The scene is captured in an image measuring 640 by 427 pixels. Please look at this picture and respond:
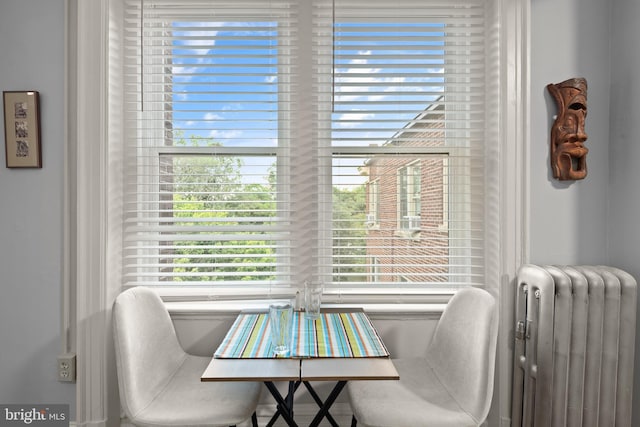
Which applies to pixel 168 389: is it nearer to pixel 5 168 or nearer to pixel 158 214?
pixel 158 214

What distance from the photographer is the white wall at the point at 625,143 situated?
194 centimetres

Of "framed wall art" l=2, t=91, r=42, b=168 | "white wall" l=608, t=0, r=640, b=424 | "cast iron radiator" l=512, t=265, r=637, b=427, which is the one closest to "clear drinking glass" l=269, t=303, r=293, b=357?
"cast iron radiator" l=512, t=265, r=637, b=427

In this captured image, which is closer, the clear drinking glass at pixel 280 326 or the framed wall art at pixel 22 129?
the clear drinking glass at pixel 280 326

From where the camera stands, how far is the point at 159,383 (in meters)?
1.75

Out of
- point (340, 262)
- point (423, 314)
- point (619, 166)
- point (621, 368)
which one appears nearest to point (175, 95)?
point (340, 262)

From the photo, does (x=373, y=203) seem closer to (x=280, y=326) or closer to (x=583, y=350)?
(x=280, y=326)

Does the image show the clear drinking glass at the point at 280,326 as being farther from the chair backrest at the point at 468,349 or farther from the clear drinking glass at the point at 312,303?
the chair backrest at the point at 468,349

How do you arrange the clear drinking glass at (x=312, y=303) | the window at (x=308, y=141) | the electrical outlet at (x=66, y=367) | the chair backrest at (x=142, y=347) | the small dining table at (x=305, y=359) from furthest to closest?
the window at (x=308, y=141)
the electrical outlet at (x=66, y=367)
the clear drinking glass at (x=312, y=303)
the chair backrest at (x=142, y=347)
the small dining table at (x=305, y=359)

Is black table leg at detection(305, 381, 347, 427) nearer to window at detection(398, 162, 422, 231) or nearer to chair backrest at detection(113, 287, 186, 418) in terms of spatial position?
chair backrest at detection(113, 287, 186, 418)

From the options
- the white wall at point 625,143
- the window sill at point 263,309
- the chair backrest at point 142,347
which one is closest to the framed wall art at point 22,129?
the chair backrest at point 142,347

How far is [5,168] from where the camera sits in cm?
208

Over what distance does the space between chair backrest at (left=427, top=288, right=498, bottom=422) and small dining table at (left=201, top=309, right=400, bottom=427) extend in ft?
1.29

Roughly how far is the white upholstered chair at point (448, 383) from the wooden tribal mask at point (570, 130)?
856 millimetres

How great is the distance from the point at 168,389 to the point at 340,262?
1.08 metres
